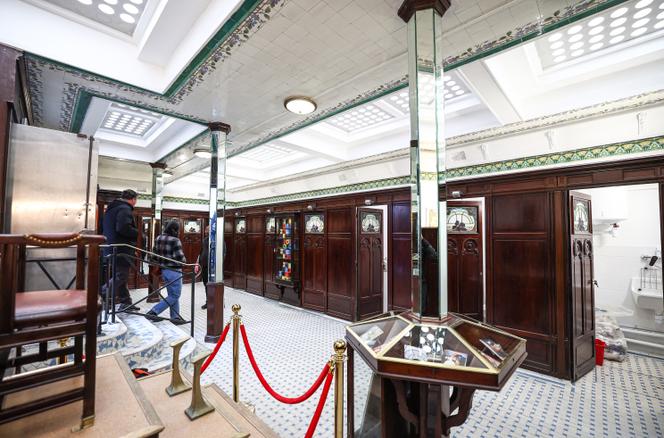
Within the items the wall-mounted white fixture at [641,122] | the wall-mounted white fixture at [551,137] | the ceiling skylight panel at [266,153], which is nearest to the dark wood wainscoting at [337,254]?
the ceiling skylight panel at [266,153]

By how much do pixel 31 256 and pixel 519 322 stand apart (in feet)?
18.6

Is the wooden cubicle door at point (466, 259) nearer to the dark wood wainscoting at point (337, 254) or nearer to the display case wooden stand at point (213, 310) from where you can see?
the dark wood wainscoting at point (337, 254)

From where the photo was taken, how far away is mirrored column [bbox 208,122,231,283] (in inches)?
163

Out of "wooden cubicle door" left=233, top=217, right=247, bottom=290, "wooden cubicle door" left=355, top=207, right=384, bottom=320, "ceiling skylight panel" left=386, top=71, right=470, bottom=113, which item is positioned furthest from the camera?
"wooden cubicle door" left=233, top=217, right=247, bottom=290

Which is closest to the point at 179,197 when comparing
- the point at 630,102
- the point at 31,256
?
the point at 31,256

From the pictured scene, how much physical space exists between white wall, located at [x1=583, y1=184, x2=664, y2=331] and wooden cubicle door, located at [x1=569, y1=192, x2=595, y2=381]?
1708 mm

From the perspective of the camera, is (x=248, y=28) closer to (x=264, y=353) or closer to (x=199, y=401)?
(x=199, y=401)

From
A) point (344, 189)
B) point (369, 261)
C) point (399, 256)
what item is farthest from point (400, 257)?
point (344, 189)

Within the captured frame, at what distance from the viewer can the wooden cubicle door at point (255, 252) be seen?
7.78 m

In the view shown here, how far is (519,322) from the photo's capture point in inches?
150

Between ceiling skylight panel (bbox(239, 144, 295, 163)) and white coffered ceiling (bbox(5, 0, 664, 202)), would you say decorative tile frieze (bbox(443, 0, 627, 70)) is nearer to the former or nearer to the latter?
white coffered ceiling (bbox(5, 0, 664, 202))

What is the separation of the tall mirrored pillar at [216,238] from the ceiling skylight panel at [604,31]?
158 inches

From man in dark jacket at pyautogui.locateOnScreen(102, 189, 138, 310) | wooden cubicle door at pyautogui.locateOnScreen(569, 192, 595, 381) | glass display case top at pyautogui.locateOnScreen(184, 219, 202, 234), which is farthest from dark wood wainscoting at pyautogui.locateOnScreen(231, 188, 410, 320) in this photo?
man in dark jacket at pyautogui.locateOnScreen(102, 189, 138, 310)

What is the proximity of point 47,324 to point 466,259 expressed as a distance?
4553 millimetres
